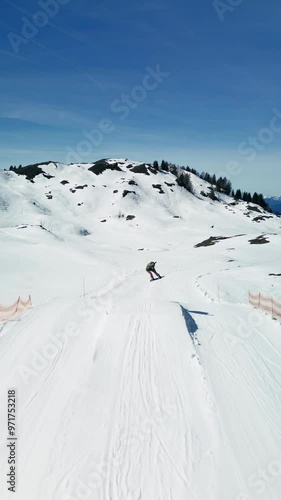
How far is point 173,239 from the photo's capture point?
7138 centimetres

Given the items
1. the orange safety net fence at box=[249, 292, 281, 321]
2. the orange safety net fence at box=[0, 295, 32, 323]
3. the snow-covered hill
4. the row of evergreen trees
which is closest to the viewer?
the snow-covered hill

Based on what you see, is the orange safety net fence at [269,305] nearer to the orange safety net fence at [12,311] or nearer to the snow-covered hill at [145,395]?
the snow-covered hill at [145,395]

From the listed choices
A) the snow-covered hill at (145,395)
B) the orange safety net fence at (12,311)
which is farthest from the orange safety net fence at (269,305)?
the orange safety net fence at (12,311)

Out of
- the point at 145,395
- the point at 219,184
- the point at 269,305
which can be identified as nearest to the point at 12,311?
the point at 145,395

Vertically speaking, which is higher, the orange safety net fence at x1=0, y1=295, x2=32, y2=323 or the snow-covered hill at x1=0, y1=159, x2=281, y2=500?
the snow-covered hill at x1=0, y1=159, x2=281, y2=500

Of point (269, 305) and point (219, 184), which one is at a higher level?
point (219, 184)

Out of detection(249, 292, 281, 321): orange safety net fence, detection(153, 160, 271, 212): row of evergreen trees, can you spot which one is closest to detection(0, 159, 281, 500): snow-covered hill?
detection(249, 292, 281, 321): orange safety net fence

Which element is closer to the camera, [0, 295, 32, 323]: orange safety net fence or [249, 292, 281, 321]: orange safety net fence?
[0, 295, 32, 323]: orange safety net fence

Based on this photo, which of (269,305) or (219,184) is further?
(219,184)

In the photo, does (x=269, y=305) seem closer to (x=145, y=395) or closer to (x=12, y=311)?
(x=145, y=395)

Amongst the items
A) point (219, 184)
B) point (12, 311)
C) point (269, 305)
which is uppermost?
point (219, 184)

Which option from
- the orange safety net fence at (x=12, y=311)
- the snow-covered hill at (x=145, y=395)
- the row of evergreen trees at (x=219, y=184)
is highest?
the row of evergreen trees at (x=219, y=184)

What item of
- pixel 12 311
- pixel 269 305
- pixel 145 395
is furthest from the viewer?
pixel 269 305

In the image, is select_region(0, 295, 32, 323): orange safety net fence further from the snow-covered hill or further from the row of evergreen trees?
the row of evergreen trees
